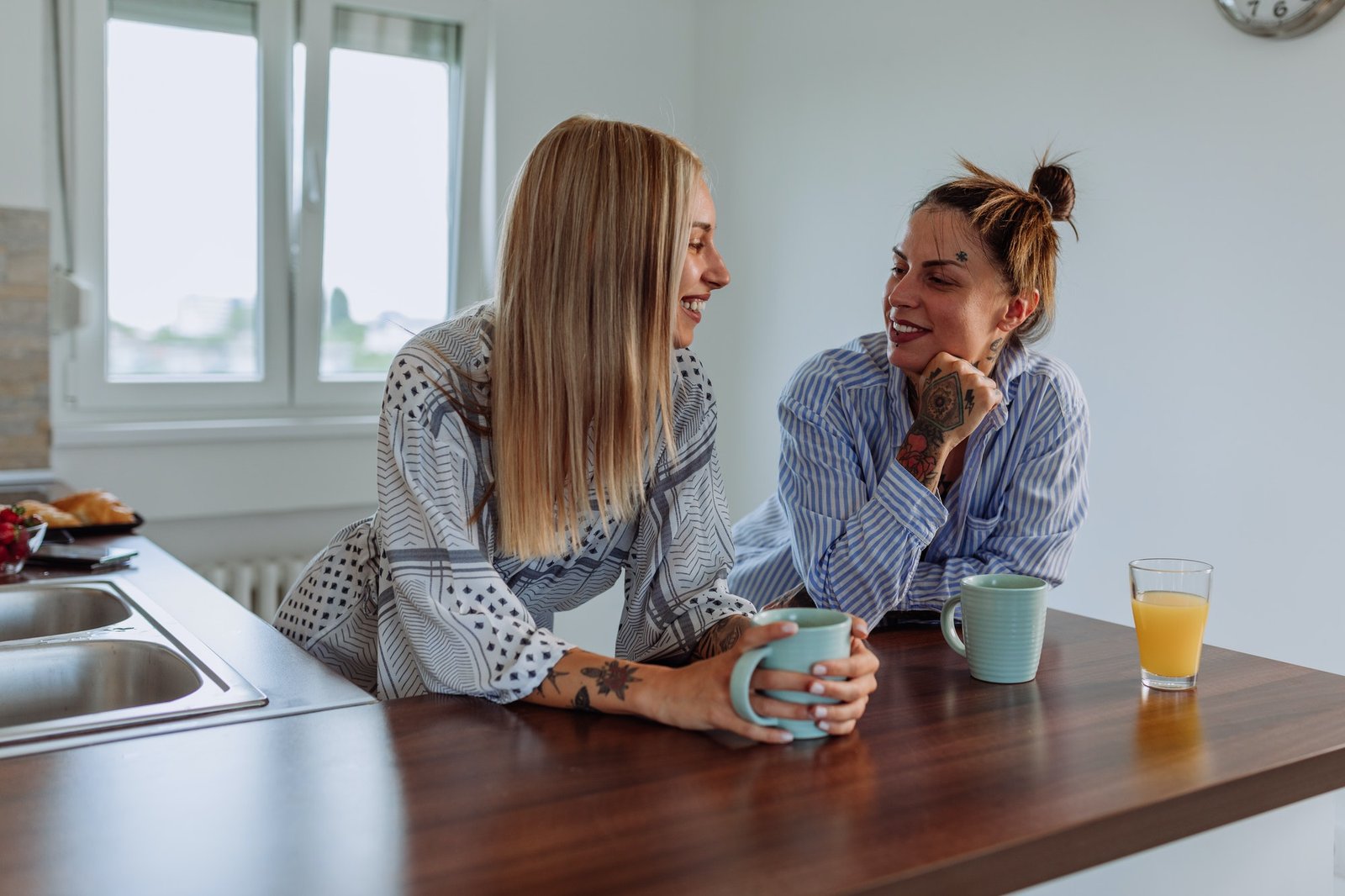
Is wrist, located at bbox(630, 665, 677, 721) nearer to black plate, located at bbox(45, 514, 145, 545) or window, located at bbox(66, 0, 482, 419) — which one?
black plate, located at bbox(45, 514, 145, 545)

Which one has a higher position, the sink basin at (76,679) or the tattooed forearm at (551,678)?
the tattooed forearm at (551,678)

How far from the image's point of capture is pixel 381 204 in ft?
11.6

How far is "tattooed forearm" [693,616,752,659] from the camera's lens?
4.12 feet

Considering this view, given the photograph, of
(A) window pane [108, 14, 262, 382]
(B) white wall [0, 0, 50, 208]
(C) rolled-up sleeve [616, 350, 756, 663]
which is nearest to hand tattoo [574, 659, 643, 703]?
(C) rolled-up sleeve [616, 350, 756, 663]

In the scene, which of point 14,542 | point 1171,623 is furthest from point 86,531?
point 1171,623

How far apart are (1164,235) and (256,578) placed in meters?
2.46

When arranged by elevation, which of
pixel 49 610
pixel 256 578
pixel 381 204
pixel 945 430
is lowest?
pixel 256 578

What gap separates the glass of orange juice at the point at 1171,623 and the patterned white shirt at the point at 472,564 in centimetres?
42

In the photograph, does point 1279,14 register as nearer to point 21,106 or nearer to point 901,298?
point 901,298

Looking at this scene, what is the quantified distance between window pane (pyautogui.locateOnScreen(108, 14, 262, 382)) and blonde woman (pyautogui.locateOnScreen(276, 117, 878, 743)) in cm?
224

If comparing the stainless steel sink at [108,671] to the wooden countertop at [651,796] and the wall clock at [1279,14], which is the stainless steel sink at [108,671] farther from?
the wall clock at [1279,14]

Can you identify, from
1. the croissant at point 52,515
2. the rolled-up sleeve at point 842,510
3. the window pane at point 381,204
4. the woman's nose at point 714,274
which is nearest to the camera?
the woman's nose at point 714,274

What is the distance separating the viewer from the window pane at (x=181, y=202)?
317 cm

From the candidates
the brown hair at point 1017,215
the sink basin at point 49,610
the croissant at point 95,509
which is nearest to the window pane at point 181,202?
the croissant at point 95,509
